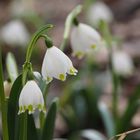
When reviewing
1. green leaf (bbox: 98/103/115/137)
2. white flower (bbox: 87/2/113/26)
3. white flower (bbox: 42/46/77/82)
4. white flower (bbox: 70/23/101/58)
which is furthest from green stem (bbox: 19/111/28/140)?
white flower (bbox: 87/2/113/26)

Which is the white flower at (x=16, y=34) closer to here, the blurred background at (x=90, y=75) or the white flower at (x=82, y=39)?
the blurred background at (x=90, y=75)

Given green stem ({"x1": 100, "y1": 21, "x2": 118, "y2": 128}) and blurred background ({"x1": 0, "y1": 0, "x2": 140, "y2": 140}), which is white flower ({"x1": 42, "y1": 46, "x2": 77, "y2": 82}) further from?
blurred background ({"x1": 0, "y1": 0, "x2": 140, "y2": 140})

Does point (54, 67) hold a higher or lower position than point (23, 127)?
higher

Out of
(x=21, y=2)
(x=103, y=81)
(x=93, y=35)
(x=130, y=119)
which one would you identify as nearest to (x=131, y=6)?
(x=21, y=2)

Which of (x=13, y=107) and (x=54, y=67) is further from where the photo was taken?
(x=13, y=107)

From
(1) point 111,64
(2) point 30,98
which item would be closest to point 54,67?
(2) point 30,98

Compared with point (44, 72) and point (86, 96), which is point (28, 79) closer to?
point (44, 72)

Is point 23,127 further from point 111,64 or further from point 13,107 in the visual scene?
point 111,64

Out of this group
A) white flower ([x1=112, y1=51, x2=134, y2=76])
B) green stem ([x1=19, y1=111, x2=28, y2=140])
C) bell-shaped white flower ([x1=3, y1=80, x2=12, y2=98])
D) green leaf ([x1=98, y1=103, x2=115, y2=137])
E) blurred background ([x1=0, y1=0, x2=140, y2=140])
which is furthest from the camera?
white flower ([x1=112, y1=51, x2=134, y2=76])
